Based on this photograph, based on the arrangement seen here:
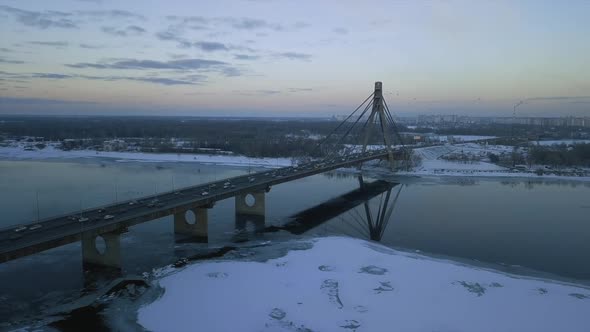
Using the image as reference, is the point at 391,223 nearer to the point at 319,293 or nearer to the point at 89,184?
the point at 319,293

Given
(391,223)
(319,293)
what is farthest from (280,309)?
(391,223)

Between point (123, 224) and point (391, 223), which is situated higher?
point (123, 224)

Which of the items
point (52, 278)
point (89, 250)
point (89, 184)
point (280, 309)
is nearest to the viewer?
point (280, 309)

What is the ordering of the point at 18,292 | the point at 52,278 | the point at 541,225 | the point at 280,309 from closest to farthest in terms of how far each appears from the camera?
the point at 280,309 < the point at 18,292 < the point at 52,278 < the point at 541,225

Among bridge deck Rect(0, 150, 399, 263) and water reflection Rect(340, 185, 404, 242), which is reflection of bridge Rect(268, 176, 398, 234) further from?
bridge deck Rect(0, 150, 399, 263)

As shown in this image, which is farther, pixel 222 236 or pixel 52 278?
pixel 222 236

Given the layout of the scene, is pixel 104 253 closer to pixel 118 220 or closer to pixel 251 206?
pixel 118 220
